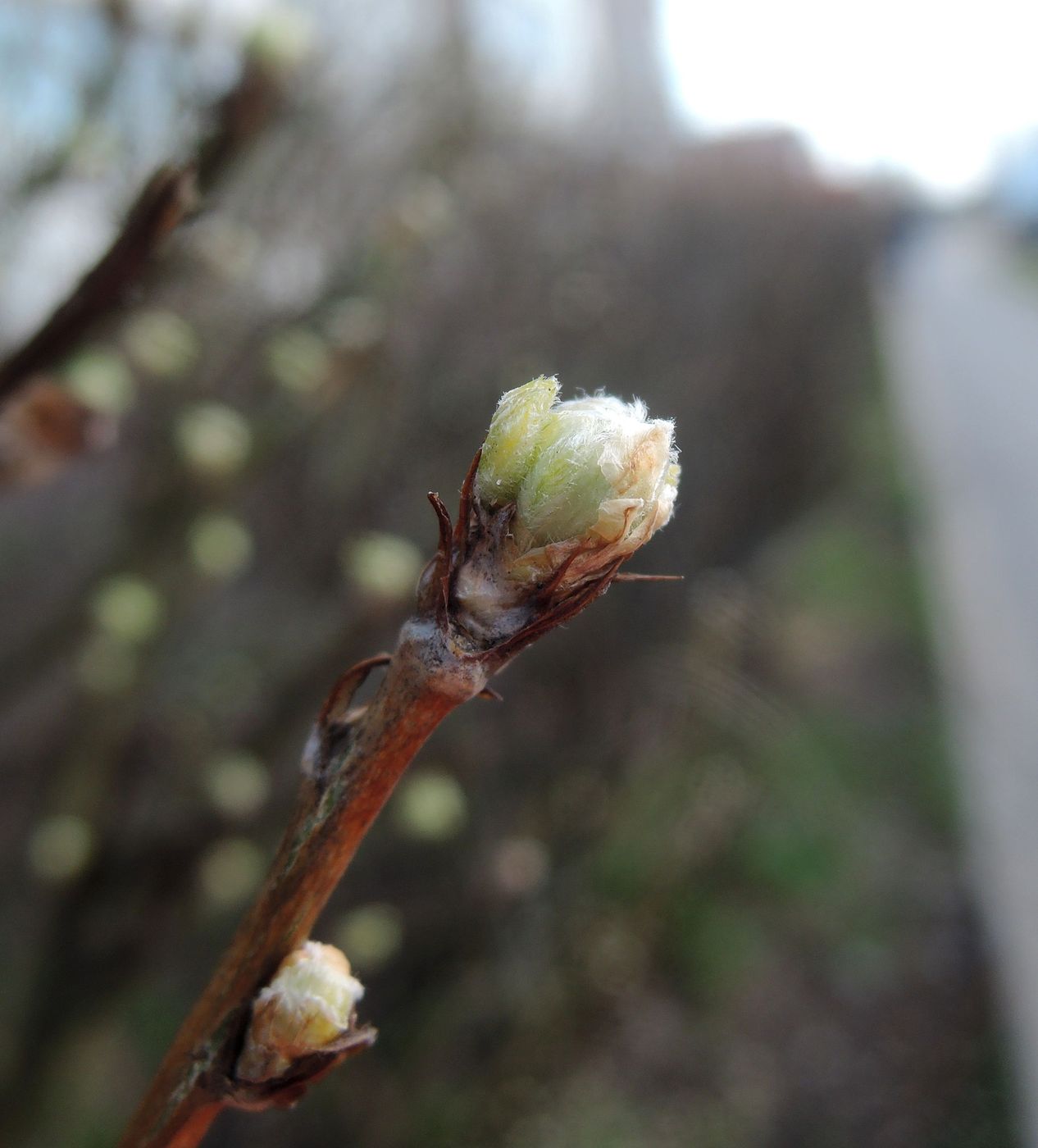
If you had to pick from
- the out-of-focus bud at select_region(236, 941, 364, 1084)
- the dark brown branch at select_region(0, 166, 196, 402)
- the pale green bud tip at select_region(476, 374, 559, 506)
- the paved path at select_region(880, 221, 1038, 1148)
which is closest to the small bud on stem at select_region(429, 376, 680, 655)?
the pale green bud tip at select_region(476, 374, 559, 506)

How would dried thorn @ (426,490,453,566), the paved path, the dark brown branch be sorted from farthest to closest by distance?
the paved path < the dark brown branch < dried thorn @ (426,490,453,566)

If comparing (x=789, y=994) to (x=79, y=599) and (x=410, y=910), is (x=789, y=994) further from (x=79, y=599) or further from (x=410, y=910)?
(x=79, y=599)

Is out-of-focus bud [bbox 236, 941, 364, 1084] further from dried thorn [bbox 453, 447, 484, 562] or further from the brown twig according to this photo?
dried thorn [bbox 453, 447, 484, 562]

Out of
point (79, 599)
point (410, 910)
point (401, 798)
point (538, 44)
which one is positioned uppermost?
point (538, 44)

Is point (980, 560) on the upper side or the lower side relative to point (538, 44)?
lower

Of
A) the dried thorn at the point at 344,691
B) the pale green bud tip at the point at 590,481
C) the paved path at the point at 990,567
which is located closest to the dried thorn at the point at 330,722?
the dried thorn at the point at 344,691

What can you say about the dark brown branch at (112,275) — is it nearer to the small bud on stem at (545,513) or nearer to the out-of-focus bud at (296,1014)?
the small bud on stem at (545,513)

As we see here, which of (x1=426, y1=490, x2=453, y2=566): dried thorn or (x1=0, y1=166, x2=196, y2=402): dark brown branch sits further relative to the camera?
(x1=0, y1=166, x2=196, y2=402): dark brown branch

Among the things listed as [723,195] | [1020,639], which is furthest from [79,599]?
[1020,639]
